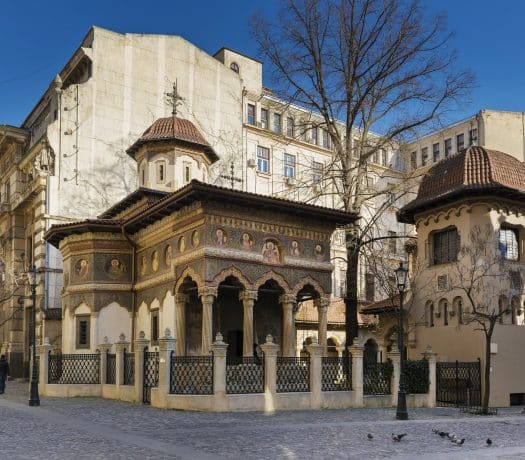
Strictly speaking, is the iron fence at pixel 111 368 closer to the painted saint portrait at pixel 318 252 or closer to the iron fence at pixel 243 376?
the iron fence at pixel 243 376

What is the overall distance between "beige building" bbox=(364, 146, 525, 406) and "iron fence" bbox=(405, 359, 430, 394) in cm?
258

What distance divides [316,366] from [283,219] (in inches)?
234

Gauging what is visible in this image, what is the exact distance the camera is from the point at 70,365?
24.1 metres

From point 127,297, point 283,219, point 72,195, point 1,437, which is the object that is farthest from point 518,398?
point 72,195

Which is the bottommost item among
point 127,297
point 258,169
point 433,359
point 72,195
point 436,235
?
point 433,359

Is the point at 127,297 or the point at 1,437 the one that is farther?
the point at 127,297

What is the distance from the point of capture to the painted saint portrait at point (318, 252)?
24797 millimetres

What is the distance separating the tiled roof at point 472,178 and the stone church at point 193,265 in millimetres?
3756

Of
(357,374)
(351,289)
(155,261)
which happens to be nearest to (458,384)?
(357,374)

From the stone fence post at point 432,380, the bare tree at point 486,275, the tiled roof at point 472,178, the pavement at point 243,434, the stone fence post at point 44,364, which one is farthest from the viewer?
the stone fence post at point 44,364

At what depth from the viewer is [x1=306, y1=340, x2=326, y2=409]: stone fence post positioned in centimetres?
1952

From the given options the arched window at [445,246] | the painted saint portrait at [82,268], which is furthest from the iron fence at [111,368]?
the arched window at [445,246]

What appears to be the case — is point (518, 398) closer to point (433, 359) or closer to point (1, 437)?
point (433, 359)

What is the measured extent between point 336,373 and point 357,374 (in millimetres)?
614
